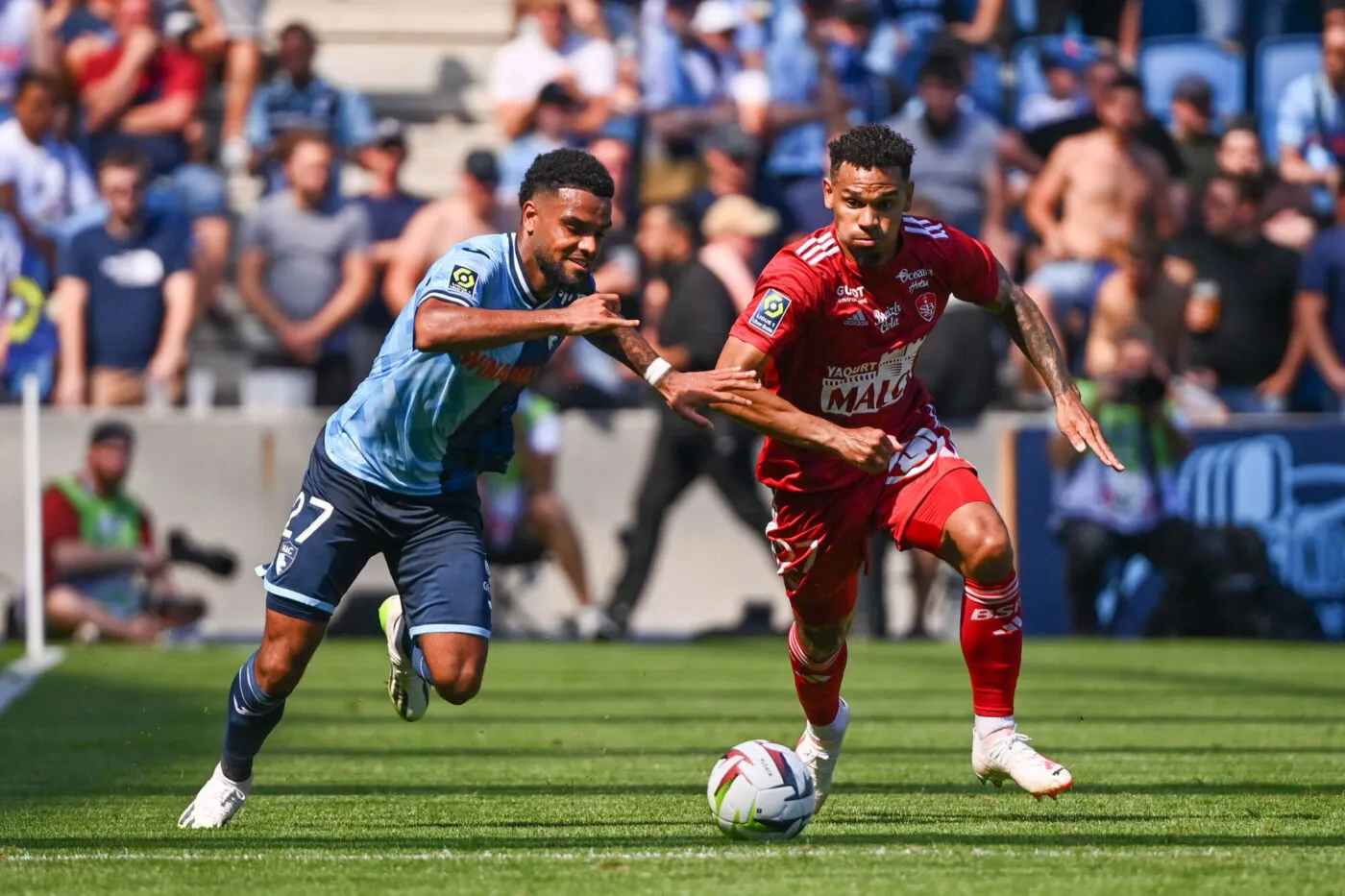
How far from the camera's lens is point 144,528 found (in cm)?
1520

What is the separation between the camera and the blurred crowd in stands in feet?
51.6

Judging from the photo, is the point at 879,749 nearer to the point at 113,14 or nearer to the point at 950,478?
the point at 950,478

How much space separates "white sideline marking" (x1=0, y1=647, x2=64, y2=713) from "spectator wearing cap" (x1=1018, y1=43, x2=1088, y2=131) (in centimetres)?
874

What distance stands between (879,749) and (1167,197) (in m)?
8.38

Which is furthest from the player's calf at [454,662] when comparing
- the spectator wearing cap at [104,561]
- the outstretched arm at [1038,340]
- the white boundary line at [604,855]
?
the spectator wearing cap at [104,561]

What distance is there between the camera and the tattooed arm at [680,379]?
624 centimetres

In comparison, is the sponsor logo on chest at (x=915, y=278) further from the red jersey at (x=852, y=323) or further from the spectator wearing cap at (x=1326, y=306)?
the spectator wearing cap at (x=1326, y=306)

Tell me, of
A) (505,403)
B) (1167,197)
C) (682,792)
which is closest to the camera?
(505,403)

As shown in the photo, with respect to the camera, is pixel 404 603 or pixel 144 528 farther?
pixel 144 528

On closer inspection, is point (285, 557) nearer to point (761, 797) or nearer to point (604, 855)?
point (604, 855)

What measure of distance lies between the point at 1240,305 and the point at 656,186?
15.2ft

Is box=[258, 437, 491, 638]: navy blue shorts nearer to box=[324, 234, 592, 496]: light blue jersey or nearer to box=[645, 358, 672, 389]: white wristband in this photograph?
box=[324, 234, 592, 496]: light blue jersey

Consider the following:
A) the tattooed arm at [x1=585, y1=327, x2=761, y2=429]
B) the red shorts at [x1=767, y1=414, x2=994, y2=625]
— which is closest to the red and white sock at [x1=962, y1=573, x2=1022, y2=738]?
the red shorts at [x1=767, y1=414, x2=994, y2=625]

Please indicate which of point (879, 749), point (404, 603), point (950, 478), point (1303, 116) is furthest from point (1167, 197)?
point (404, 603)
